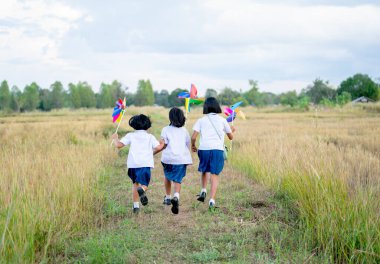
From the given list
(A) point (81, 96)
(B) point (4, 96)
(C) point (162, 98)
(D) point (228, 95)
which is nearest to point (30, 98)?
(B) point (4, 96)

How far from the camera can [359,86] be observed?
88.2m

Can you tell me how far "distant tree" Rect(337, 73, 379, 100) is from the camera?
83.1 meters

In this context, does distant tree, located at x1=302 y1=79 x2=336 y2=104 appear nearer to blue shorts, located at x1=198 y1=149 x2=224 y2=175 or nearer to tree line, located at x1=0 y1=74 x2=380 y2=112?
tree line, located at x1=0 y1=74 x2=380 y2=112

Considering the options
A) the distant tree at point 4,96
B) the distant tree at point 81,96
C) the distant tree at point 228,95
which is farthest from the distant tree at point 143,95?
the distant tree at point 4,96

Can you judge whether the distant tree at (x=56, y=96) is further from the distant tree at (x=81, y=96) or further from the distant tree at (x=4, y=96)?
the distant tree at (x=4, y=96)

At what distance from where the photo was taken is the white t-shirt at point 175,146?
21.1 ft

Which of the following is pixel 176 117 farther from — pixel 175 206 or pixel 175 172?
pixel 175 206

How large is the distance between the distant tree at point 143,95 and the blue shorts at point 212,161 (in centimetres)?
8874

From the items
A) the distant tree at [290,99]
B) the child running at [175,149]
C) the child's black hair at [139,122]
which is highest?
the distant tree at [290,99]

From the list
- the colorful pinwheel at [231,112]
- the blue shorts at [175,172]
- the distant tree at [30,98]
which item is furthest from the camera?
the distant tree at [30,98]

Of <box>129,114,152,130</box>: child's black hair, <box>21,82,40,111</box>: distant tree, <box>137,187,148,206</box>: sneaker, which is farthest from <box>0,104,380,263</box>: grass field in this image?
<box>21,82,40,111</box>: distant tree

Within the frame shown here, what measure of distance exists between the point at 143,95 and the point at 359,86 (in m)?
49.6

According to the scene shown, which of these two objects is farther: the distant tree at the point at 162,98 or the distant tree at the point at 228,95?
the distant tree at the point at 162,98

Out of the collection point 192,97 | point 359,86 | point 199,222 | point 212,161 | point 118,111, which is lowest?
point 199,222
